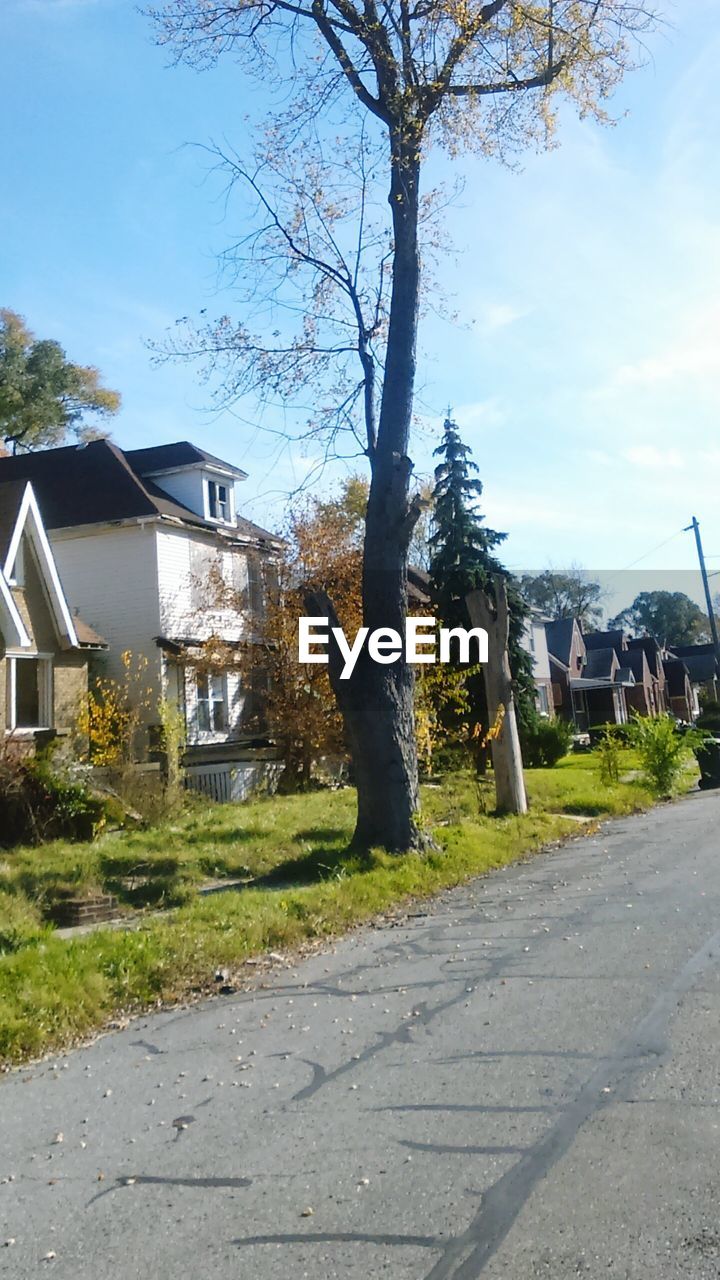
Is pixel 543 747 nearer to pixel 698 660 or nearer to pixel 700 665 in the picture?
pixel 700 665

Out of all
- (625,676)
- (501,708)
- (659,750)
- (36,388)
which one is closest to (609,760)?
(659,750)

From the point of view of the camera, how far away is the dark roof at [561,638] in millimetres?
63625

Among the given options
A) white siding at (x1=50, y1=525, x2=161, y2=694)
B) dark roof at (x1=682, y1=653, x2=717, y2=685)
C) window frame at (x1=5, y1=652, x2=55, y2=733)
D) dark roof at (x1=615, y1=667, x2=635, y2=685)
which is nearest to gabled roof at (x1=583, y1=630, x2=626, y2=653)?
dark roof at (x1=615, y1=667, x2=635, y2=685)

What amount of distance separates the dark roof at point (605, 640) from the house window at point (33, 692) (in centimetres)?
5689

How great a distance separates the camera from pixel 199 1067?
6.07m

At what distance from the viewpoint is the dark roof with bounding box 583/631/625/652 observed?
75.2 metres

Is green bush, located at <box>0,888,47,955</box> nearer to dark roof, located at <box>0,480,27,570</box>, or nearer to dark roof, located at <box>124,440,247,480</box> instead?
dark roof, located at <box>0,480,27,570</box>

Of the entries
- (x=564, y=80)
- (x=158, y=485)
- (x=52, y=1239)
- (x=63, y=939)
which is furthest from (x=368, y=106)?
(x=158, y=485)

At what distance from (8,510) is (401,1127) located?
64.8ft

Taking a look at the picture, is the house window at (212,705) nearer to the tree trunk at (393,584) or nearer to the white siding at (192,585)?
the white siding at (192,585)

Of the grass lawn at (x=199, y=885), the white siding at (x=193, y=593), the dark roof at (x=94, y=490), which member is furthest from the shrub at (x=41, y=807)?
the dark roof at (x=94, y=490)

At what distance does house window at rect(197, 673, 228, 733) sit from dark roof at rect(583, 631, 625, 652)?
50672 millimetres

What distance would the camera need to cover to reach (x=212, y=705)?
27.6 m

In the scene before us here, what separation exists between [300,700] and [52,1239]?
18.2m
